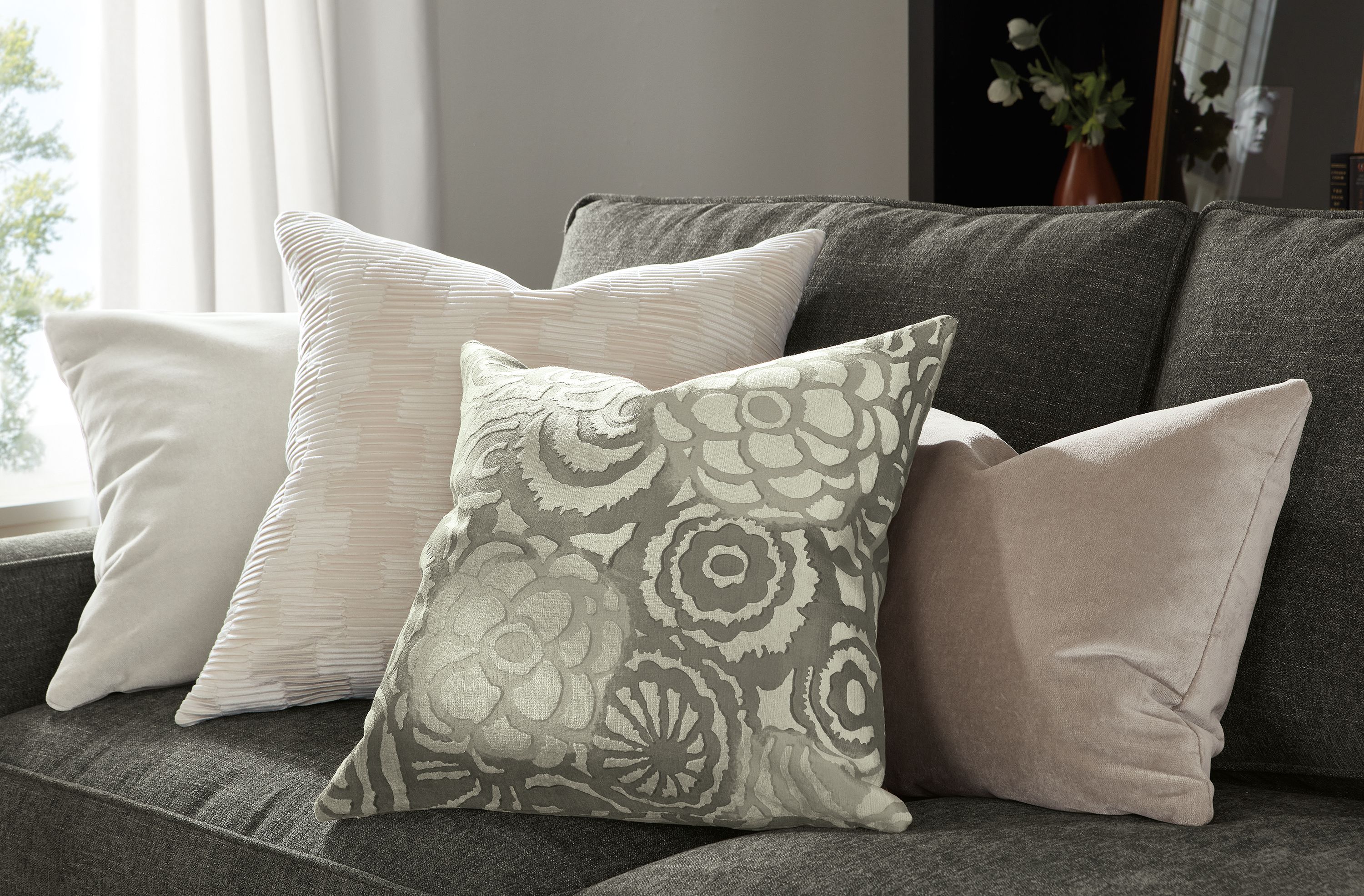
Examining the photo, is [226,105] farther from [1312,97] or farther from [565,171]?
[1312,97]

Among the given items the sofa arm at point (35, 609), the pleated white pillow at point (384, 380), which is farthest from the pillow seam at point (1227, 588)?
the sofa arm at point (35, 609)

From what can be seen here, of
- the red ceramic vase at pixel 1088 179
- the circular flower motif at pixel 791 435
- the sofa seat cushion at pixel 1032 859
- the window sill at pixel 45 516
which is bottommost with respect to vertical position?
the window sill at pixel 45 516

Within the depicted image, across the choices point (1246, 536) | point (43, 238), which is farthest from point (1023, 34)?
point (1246, 536)

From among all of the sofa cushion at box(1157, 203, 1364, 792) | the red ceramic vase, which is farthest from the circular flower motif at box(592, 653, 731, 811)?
the red ceramic vase

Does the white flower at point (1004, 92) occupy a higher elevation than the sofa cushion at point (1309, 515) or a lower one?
higher

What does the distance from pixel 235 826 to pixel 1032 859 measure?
602mm

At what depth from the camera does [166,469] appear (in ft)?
4.09

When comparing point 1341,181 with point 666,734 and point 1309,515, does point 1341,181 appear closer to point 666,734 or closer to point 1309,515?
point 1309,515

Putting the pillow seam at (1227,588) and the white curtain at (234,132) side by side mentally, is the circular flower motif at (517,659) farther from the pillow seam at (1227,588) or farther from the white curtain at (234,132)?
the white curtain at (234,132)

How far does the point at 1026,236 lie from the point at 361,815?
0.84 metres

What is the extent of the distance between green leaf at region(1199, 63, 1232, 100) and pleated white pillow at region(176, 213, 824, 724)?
1872 mm

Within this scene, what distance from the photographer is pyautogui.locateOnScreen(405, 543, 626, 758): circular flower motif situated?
84cm

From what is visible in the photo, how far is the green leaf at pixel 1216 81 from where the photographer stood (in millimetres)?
2711

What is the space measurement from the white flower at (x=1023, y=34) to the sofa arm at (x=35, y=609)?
238cm
